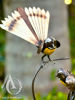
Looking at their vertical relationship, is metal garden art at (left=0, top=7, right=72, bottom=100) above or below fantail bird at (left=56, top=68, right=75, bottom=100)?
above

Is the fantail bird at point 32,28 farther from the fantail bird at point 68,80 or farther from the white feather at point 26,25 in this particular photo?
the fantail bird at point 68,80

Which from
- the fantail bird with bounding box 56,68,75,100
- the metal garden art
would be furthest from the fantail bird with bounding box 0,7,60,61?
the fantail bird with bounding box 56,68,75,100

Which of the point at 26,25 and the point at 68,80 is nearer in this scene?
the point at 68,80

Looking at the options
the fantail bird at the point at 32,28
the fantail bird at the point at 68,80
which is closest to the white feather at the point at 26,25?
the fantail bird at the point at 32,28

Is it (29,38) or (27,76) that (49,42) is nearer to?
(29,38)

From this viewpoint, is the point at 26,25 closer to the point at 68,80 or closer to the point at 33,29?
the point at 33,29

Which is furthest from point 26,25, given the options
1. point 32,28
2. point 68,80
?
point 68,80

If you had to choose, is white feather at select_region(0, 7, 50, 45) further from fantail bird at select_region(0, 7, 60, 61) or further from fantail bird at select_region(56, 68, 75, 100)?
fantail bird at select_region(56, 68, 75, 100)

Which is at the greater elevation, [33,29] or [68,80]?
[33,29]

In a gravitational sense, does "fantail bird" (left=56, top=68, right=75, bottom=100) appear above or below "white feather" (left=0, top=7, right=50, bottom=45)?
below

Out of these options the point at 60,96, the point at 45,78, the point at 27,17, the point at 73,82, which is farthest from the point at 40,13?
the point at 45,78
